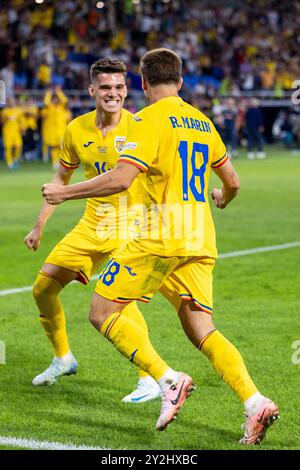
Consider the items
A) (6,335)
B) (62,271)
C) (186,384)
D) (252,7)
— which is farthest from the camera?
(252,7)

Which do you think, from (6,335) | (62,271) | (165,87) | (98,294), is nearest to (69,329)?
(6,335)

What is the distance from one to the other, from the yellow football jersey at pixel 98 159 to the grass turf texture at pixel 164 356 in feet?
3.58

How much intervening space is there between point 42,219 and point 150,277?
65.7 inches

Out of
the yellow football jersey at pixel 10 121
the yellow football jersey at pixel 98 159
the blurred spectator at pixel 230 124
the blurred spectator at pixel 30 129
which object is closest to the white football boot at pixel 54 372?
the yellow football jersey at pixel 98 159

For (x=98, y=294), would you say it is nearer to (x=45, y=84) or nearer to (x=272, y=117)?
(x=45, y=84)

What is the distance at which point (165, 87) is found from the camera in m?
5.48

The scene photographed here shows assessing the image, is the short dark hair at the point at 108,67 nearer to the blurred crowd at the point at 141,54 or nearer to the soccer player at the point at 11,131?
the soccer player at the point at 11,131

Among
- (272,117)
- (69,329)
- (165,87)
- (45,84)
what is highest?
(165,87)

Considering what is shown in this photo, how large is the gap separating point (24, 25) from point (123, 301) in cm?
3243

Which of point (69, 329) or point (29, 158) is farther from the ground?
point (69, 329)

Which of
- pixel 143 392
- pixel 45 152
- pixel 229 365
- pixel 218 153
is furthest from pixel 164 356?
pixel 45 152

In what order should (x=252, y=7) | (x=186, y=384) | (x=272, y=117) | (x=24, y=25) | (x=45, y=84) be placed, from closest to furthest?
(x=186, y=384) < (x=45, y=84) < (x=24, y=25) < (x=272, y=117) < (x=252, y=7)

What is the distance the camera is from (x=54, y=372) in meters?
6.98

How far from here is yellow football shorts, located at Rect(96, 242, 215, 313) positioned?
219 inches
